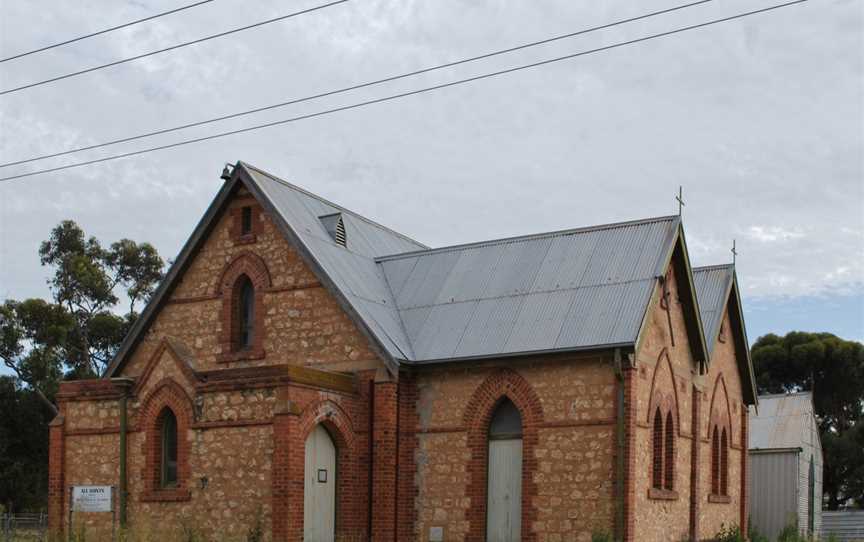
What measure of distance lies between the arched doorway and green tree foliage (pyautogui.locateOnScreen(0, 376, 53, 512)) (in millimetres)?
36266

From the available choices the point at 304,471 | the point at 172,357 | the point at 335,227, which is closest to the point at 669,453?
the point at 304,471

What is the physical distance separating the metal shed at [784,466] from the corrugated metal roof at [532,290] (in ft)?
54.2

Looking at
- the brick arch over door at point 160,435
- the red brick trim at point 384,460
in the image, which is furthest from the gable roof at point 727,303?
the brick arch over door at point 160,435

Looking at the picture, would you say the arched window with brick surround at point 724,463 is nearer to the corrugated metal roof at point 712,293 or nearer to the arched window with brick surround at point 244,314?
the corrugated metal roof at point 712,293

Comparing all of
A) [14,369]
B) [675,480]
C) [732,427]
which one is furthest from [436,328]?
[14,369]

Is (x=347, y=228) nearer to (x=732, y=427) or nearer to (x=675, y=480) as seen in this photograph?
(x=675, y=480)

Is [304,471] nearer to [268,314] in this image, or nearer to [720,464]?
[268,314]

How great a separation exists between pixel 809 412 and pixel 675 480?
64.6 feet

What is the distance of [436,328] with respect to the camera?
26.1 m

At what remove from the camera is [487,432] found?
24.6m

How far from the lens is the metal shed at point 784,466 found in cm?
3975

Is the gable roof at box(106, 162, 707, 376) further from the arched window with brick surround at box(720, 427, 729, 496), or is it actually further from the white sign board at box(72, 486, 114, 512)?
the white sign board at box(72, 486, 114, 512)

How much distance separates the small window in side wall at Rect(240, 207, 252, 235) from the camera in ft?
90.0

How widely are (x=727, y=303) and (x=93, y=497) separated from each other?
18435 millimetres
